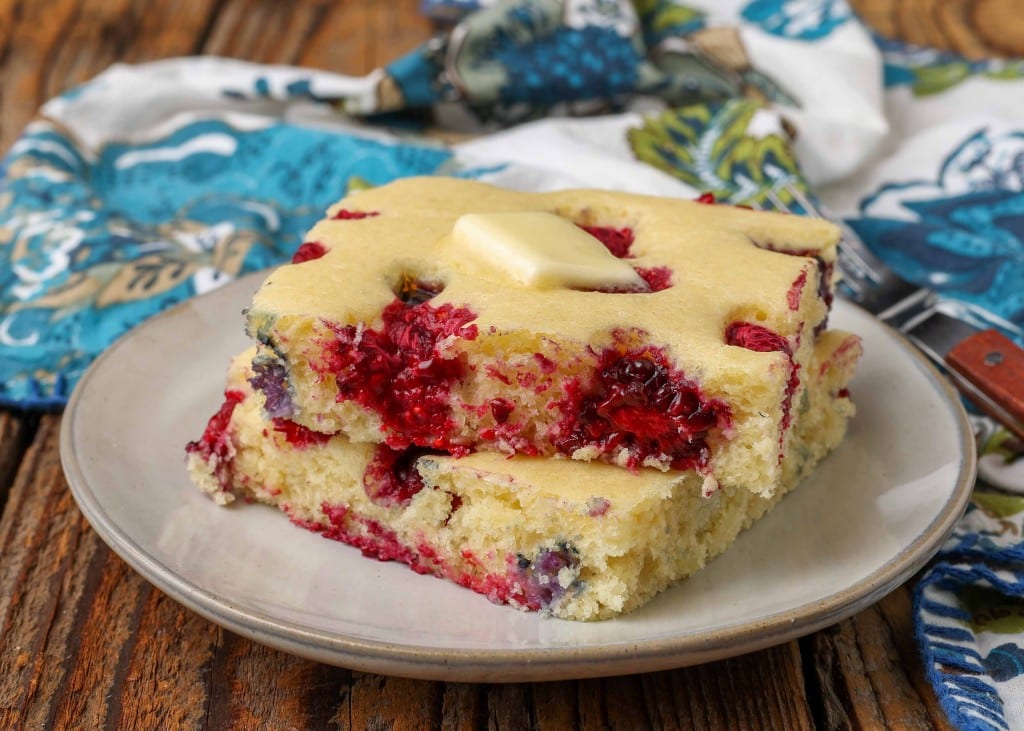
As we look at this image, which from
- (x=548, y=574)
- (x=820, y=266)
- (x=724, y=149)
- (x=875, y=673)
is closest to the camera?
(x=548, y=574)

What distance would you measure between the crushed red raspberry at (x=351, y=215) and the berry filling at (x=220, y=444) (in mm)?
441

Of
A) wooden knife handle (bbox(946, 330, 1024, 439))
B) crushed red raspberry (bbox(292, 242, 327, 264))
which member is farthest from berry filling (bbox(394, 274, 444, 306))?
wooden knife handle (bbox(946, 330, 1024, 439))

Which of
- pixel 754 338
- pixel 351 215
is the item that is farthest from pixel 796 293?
pixel 351 215

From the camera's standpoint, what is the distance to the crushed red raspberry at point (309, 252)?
2332 millimetres

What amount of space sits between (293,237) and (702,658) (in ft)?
6.87

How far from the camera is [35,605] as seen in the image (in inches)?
88.1

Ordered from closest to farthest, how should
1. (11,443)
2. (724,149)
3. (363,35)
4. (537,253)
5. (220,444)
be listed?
1. (537,253)
2. (220,444)
3. (11,443)
4. (724,149)
5. (363,35)

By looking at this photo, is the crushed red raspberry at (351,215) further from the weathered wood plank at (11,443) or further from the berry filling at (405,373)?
the weathered wood plank at (11,443)

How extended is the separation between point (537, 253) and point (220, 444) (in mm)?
715

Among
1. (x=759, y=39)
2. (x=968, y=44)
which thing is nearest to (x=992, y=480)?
(x=759, y=39)

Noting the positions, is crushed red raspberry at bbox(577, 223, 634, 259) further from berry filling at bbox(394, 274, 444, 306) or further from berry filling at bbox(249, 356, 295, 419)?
berry filling at bbox(249, 356, 295, 419)

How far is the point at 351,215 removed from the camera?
2.51 m

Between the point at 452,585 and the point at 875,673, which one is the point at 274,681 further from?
the point at 875,673

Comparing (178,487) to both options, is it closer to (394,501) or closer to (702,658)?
(394,501)
